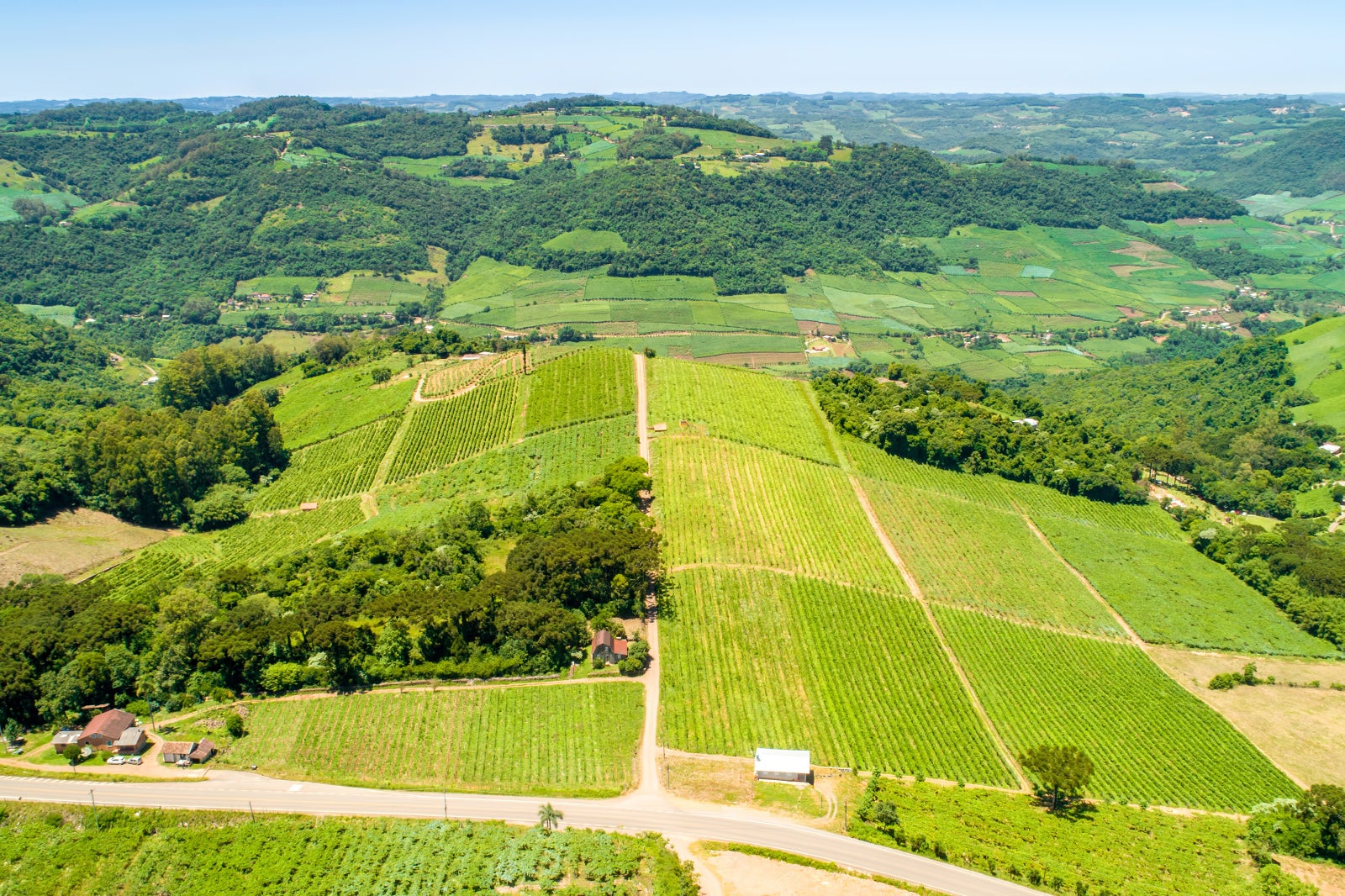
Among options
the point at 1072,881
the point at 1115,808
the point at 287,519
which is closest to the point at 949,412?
the point at 1115,808

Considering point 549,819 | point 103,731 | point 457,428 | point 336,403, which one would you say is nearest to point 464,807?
point 549,819

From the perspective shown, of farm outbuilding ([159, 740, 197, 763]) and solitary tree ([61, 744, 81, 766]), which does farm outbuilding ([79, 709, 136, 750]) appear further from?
farm outbuilding ([159, 740, 197, 763])

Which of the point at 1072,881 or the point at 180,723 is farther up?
the point at 180,723

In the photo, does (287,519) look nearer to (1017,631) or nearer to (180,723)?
(180,723)

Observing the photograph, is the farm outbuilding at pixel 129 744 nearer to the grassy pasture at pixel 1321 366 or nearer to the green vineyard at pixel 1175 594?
the green vineyard at pixel 1175 594

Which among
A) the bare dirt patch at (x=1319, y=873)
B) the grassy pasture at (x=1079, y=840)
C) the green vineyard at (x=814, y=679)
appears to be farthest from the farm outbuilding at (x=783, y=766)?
the bare dirt patch at (x=1319, y=873)

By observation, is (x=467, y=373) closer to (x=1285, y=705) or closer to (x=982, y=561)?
(x=982, y=561)

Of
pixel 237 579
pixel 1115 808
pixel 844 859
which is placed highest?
pixel 237 579
